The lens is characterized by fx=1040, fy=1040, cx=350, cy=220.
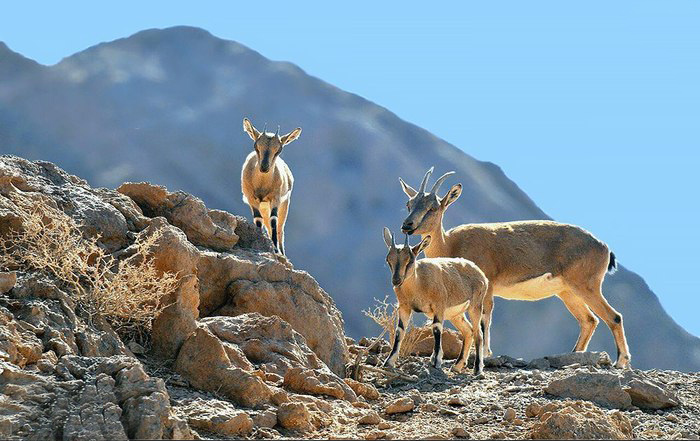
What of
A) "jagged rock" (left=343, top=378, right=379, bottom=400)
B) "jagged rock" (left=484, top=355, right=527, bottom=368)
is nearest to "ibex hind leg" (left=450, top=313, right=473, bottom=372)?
"jagged rock" (left=484, top=355, right=527, bottom=368)

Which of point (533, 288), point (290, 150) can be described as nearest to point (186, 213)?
point (533, 288)

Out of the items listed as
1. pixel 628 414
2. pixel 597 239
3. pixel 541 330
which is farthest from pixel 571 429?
pixel 541 330

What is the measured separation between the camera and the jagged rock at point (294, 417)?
808 centimetres

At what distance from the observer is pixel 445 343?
13242 mm

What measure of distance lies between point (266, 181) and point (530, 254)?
4.05m

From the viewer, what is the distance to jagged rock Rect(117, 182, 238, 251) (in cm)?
1101

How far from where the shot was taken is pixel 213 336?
29.2 feet

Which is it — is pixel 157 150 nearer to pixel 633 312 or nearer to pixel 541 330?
pixel 541 330

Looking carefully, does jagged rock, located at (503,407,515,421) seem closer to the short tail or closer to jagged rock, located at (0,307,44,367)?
jagged rock, located at (0,307,44,367)

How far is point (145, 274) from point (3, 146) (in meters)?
22.8

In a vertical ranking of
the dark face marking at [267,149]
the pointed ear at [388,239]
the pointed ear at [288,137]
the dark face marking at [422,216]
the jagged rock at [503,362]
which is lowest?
the jagged rock at [503,362]

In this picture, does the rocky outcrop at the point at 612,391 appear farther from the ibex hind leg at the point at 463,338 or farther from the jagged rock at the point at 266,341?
the jagged rock at the point at 266,341

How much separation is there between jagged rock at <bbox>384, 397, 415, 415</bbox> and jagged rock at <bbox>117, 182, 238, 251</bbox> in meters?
2.95

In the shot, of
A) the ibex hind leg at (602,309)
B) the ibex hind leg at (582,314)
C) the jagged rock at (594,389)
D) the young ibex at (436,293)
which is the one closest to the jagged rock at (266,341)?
the young ibex at (436,293)
